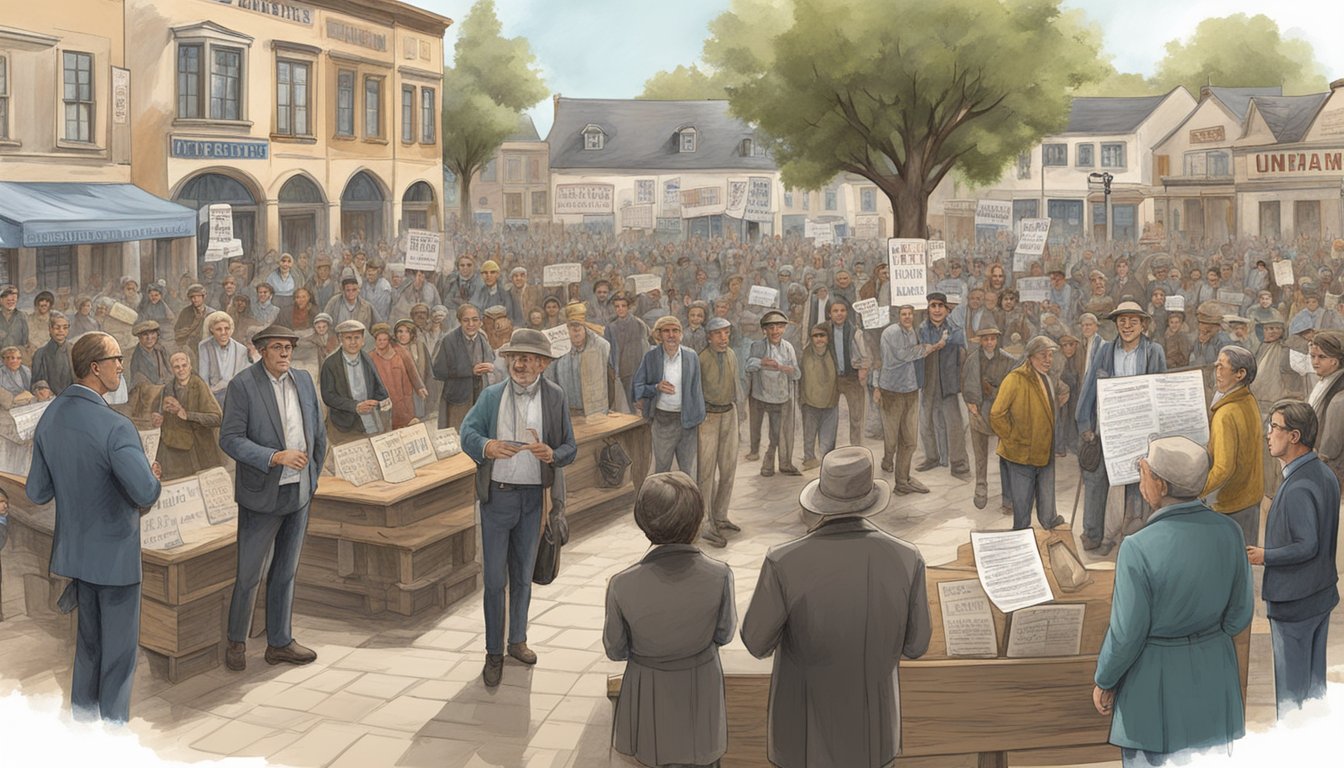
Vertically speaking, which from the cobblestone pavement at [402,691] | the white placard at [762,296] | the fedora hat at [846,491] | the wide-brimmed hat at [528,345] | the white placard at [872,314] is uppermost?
the white placard at [762,296]

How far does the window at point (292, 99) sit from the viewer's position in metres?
8.95

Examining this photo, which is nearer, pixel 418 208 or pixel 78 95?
pixel 78 95

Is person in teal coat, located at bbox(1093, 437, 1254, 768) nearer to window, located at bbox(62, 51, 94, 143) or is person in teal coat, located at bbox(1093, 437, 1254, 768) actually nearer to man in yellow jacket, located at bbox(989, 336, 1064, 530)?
man in yellow jacket, located at bbox(989, 336, 1064, 530)

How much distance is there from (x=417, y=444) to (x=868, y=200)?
26.3 ft

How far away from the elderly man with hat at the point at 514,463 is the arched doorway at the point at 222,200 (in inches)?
159

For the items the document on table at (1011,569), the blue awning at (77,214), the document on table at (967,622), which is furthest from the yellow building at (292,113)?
the document on table at (967,622)

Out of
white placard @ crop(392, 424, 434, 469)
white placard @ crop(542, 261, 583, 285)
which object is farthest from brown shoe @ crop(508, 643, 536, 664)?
white placard @ crop(542, 261, 583, 285)

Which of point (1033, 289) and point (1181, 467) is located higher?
point (1033, 289)

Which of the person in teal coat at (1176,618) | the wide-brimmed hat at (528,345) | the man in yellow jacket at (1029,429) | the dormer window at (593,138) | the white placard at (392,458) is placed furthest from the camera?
the dormer window at (593,138)

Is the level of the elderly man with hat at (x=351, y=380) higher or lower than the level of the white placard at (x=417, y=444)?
higher

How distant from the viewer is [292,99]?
9.02 meters

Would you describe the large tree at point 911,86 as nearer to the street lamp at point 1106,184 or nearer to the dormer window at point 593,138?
the street lamp at point 1106,184

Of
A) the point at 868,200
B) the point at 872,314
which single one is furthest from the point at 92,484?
the point at 868,200

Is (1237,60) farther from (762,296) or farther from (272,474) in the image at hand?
(272,474)
